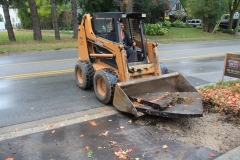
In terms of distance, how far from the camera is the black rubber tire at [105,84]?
5729 millimetres

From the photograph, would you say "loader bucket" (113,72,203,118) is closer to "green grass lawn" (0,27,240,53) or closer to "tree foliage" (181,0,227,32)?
"green grass lawn" (0,27,240,53)

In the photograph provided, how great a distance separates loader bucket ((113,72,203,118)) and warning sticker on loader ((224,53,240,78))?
165cm

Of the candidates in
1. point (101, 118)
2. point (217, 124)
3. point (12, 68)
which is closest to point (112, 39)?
point (101, 118)

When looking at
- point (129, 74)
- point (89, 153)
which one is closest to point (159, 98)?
point (129, 74)

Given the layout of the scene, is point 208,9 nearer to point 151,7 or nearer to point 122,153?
point 151,7

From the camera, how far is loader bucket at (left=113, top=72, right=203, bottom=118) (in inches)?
186

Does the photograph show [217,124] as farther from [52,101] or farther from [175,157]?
[52,101]

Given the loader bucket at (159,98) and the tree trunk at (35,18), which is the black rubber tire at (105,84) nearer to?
the loader bucket at (159,98)

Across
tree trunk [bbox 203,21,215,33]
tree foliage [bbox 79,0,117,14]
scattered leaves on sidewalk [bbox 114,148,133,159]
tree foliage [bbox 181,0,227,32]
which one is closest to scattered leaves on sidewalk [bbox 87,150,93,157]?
scattered leaves on sidewalk [bbox 114,148,133,159]

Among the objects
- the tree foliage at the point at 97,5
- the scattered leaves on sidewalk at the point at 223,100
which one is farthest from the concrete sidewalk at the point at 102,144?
the tree foliage at the point at 97,5

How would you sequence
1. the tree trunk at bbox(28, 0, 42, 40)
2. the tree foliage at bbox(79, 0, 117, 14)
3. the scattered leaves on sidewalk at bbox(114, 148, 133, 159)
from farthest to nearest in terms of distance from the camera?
the tree foliage at bbox(79, 0, 117, 14) < the tree trunk at bbox(28, 0, 42, 40) < the scattered leaves on sidewalk at bbox(114, 148, 133, 159)

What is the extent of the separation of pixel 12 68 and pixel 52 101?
4.92 meters

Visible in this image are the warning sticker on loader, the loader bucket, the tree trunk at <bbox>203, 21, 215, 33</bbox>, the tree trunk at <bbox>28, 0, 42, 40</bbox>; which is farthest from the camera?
the tree trunk at <bbox>203, 21, 215, 33</bbox>

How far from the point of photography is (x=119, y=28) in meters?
6.11
